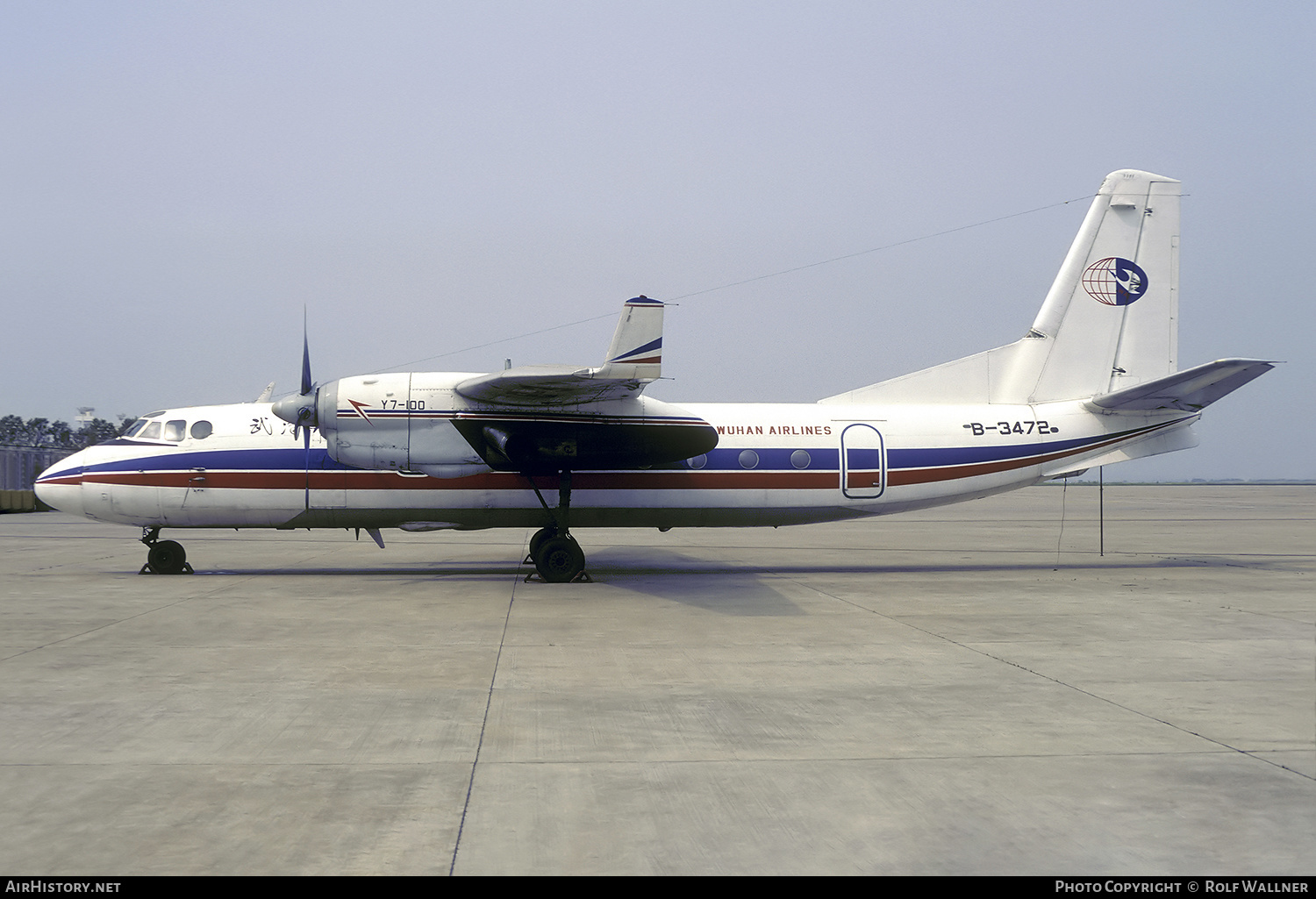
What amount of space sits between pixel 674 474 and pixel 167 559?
9.51 meters

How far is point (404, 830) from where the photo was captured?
489 cm

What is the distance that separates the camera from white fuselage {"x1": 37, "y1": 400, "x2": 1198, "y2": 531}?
55.6 feet

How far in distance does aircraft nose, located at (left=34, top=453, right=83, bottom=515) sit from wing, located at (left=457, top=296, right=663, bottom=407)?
24.6 ft

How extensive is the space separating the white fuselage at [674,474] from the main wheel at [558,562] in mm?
813

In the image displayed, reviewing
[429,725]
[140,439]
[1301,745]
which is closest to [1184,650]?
[1301,745]

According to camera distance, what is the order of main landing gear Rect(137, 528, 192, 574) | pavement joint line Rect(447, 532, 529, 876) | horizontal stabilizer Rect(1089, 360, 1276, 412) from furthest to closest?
main landing gear Rect(137, 528, 192, 574)
horizontal stabilizer Rect(1089, 360, 1276, 412)
pavement joint line Rect(447, 532, 529, 876)

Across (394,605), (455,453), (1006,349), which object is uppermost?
(1006,349)

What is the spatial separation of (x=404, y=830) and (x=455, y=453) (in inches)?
449

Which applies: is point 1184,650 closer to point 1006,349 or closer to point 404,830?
point 404,830

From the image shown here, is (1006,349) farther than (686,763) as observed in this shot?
Yes

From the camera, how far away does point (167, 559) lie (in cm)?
1730

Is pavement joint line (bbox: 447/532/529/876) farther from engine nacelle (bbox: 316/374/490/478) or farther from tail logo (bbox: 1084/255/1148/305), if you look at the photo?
tail logo (bbox: 1084/255/1148/305)

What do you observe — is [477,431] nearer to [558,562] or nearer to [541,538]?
[541,538]

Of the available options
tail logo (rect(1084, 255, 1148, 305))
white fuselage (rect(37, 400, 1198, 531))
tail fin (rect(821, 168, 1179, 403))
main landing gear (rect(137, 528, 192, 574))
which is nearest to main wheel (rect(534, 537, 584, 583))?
white fuselage (rect(37, 400, 1198, 531))
